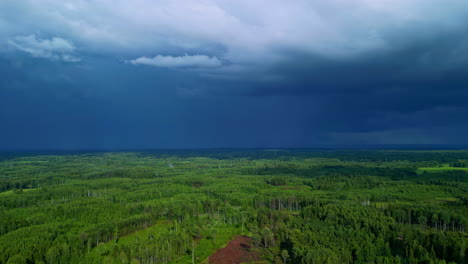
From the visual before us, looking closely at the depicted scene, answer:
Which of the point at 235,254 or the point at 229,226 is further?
the point at 229,226

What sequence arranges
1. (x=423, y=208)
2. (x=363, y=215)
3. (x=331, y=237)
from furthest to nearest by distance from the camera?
1. (x=423, y=208)
2. (x=363, y=215)
3. (x=331, y=237)

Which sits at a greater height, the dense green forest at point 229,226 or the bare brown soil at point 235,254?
the dense green forest at point 229,226

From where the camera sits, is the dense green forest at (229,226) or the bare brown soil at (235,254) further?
the bare brown soil at (235,254)

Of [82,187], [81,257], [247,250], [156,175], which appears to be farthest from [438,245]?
[156,175]

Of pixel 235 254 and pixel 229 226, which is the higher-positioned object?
pixel 229 226

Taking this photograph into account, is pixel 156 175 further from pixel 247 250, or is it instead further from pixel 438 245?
pixel 438 245

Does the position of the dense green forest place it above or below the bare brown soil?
above

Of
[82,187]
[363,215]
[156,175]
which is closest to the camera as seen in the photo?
[363,215]

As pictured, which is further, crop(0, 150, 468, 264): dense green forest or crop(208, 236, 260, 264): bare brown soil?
crop(208, 236, 260, 264): bare brown soil
